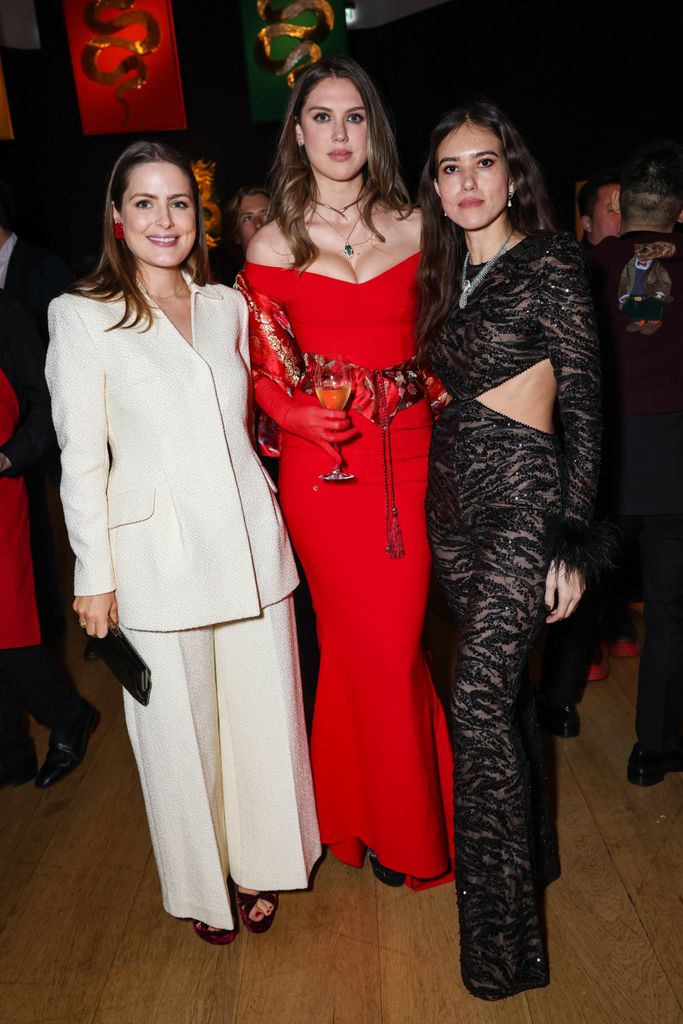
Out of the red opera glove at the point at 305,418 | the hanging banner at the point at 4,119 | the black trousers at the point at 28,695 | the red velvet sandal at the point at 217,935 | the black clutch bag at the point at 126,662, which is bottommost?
the red velvet sandal at the point at 217,935

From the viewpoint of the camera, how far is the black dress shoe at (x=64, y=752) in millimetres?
3078

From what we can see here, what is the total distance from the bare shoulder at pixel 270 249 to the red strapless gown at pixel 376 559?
0.10 feet

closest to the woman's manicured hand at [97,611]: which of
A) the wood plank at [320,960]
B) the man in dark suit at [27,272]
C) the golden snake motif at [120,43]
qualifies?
the wood plank at [320,960]

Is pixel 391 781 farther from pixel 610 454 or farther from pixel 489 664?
pixel 610 454

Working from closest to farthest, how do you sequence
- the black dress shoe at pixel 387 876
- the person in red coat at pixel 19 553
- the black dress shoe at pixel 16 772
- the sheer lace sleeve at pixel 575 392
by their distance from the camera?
the sheer lace sleeve at pixel 575 392 → the black dress shoe at pixel 387 876 → the person in red coat at pixel 19 553 → the black dress shoe at pixel 16 772

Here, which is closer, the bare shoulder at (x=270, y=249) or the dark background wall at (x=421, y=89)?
the bare shoulder at (x=270, y=249)

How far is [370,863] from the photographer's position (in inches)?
100

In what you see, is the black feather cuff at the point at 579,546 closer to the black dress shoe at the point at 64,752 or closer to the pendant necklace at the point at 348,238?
the pendant necklace at the point at 348,238

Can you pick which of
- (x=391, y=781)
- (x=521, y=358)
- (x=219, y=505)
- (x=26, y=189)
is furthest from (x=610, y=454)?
(x=26, y=189)

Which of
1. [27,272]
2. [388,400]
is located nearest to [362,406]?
[388,400]

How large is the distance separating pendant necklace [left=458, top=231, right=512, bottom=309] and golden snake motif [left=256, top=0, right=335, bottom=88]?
516cm

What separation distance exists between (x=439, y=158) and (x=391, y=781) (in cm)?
155

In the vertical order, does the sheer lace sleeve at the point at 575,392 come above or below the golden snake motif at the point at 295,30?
below

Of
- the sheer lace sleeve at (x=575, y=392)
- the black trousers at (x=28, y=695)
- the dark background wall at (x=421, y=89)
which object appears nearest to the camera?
the sheer lace sleeve at (x=575, y=392)
